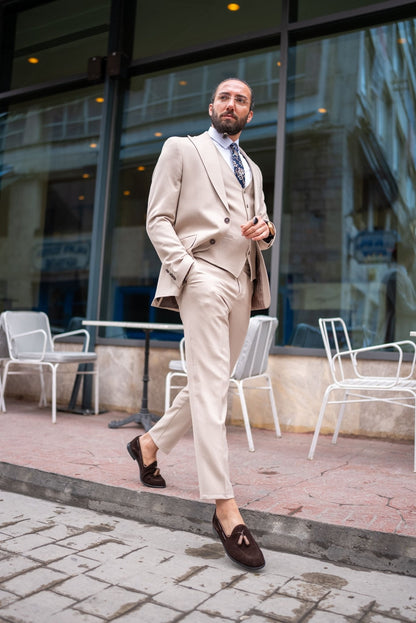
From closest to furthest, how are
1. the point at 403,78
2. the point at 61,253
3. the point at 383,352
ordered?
1. the point at 383,352
2. the point at 403,78
3. the point at 61,253

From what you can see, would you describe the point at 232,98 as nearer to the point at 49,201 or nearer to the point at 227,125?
the point at 227,125

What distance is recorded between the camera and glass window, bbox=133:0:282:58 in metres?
5.44

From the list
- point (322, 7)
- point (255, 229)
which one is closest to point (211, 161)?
point (255, 229)

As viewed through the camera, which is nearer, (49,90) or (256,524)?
(256,524)

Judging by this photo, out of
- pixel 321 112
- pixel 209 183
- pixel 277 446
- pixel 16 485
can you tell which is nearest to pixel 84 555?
pixel 16 485

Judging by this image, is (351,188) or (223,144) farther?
(351,188)

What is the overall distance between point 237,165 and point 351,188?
2824 millimetres

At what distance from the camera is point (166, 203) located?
2.31 meters

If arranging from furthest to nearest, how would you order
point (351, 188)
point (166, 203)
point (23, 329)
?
1. point (23, 329)
2. point (351, 188)
3. point (166, 203)

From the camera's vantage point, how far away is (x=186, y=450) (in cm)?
368

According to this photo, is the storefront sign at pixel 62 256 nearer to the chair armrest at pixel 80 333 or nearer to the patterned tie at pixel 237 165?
the chair armrest at pixel 80 333

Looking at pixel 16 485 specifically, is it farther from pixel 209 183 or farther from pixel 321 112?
pixel 321 112

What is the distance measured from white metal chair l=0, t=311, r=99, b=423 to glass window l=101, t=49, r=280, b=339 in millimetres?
537

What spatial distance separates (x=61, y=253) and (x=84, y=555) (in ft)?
→ 14.5
